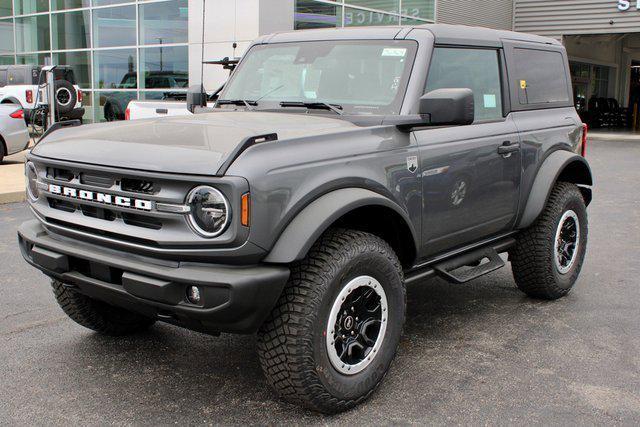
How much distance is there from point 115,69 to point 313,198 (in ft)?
62.0

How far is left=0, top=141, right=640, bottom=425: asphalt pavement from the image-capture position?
3.37m

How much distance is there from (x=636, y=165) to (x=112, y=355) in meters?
14.8

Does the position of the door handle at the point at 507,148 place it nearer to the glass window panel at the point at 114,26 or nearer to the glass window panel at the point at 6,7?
the glass window panel at the point at 114,26

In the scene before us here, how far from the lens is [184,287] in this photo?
295 cm

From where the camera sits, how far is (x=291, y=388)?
3160 mm

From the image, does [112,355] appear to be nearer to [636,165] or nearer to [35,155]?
[35,155]

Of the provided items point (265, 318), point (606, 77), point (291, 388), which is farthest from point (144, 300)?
point (606, 77)

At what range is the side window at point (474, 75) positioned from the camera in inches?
166

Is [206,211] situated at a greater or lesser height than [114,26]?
lesser

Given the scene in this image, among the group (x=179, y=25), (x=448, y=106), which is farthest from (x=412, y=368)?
(x=179, y=25)

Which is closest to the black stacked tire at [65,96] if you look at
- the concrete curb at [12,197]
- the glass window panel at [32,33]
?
the glass window panel at [32,33]

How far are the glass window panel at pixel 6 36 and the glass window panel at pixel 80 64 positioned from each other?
395 centimetres

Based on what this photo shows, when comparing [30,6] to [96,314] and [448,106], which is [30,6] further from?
[448,106]

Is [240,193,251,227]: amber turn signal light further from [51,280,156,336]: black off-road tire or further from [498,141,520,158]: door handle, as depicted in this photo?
[498,141,520,158]: door handle
